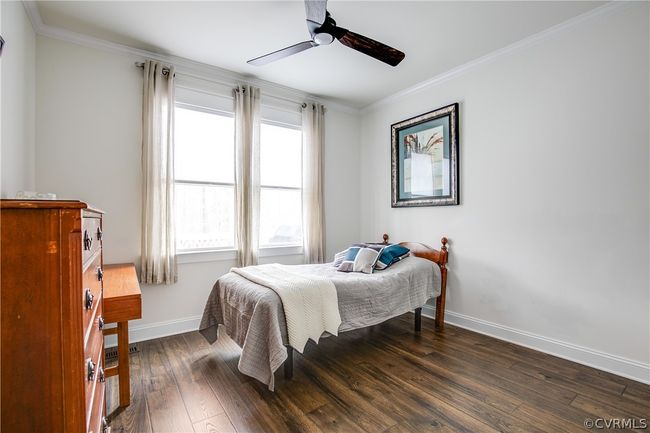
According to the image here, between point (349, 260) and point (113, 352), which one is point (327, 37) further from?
point (113, 352)

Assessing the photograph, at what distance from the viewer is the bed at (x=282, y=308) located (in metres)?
2.01

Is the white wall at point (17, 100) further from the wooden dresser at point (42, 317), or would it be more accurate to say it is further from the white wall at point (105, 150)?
the wooden dresser at point (42, 317)

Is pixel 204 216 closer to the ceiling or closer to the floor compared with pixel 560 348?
closer to the ceiling

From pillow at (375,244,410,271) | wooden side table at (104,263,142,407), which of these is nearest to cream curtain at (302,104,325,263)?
pillow at (375,244,410,271)

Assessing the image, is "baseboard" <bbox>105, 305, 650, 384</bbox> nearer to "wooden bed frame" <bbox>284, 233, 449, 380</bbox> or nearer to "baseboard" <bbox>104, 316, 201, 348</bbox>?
"baseboard" <bbox>104, 316, 201, 348</bbox>

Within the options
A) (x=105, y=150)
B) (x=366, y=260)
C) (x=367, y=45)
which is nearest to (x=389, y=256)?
(x=366, y=260)

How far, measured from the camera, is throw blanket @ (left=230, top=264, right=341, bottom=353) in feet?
6.91

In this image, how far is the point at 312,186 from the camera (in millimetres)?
4051

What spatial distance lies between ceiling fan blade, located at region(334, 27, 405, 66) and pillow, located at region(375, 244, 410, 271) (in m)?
1.80

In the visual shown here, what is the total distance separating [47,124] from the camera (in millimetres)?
2607

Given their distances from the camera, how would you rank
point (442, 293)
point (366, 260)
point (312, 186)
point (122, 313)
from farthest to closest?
point (312, 186)
point (442, 293)
point (366, 260)
point (122, 313)

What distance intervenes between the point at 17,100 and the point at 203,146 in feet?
4.83

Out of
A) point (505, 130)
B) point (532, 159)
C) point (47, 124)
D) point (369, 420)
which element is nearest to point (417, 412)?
point (369, 420)

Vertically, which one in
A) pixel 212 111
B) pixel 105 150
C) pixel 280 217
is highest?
pixel 212 111
